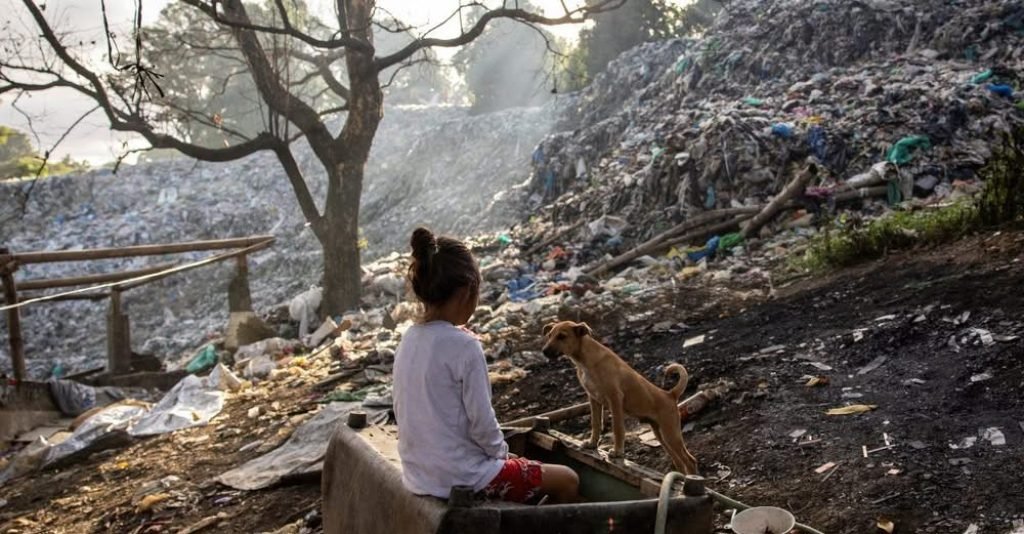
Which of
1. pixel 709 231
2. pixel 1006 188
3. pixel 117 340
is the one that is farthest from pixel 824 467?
pixel 117 340

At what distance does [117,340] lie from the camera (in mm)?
7832

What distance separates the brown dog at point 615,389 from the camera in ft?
9.49

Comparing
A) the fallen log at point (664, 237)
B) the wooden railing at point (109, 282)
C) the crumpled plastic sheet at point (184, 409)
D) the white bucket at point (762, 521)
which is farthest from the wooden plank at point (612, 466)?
the fallen log at point (664, 237)

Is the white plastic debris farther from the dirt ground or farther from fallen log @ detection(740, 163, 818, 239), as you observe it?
fallen log @ detection(740, 163, 818, 239)

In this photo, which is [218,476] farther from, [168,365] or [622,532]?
[168,365]

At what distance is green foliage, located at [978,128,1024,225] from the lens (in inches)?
221

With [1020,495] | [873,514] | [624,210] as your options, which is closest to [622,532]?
[873,514]

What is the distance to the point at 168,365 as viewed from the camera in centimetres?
984

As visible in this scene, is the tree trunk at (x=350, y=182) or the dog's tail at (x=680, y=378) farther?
the tree trunk at (x=350, y=182)

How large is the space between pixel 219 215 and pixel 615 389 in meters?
18.9

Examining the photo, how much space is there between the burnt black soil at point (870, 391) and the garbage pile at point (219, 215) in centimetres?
938

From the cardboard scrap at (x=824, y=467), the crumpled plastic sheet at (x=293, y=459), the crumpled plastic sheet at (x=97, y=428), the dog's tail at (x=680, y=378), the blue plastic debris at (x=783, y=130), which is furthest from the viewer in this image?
the blue plastic debris at (x=783, y=130)

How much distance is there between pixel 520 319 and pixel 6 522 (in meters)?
4.01

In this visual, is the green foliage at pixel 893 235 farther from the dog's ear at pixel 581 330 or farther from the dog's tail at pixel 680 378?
the dog's ear at pixel 581 330
